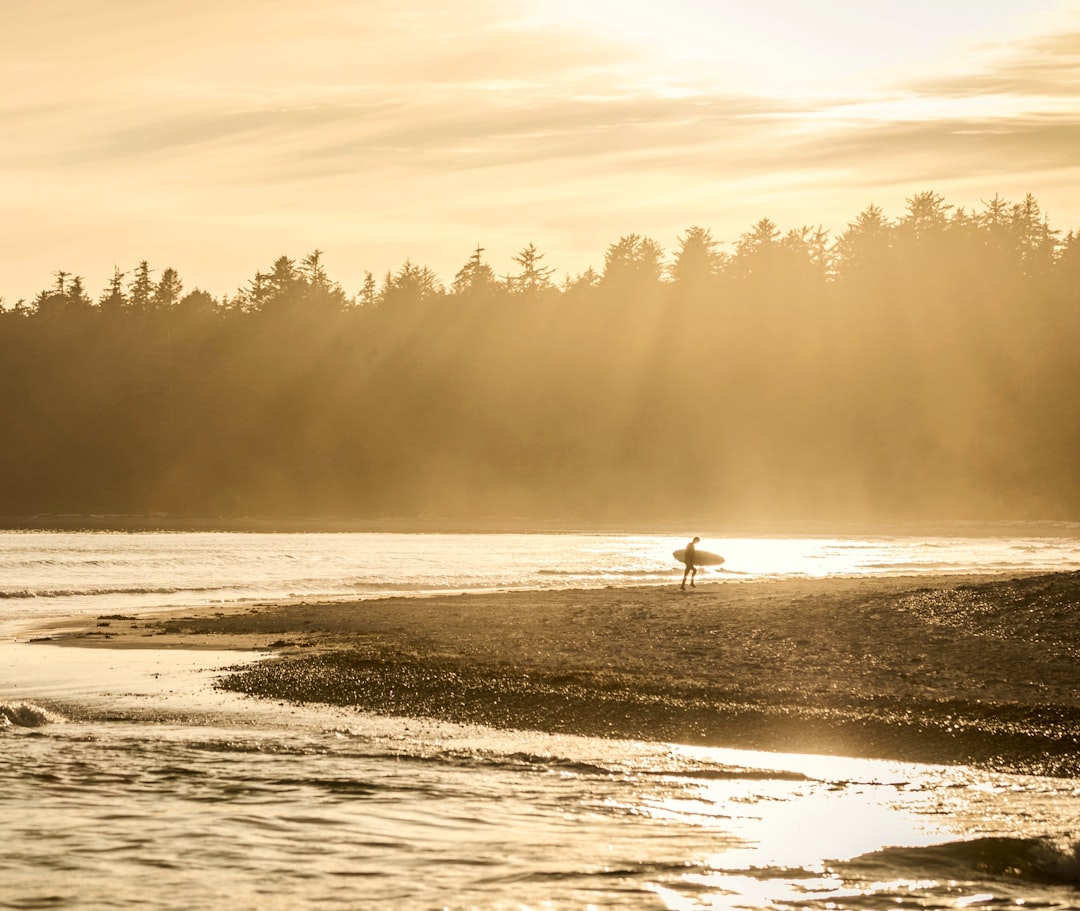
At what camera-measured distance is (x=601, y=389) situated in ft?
391

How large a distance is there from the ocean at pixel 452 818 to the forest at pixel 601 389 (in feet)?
292

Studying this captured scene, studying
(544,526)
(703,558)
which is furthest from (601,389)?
(703,558)

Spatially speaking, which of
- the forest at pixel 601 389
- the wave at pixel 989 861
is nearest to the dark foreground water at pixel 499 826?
the wave at pixel 989 861

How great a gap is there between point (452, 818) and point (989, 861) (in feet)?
12.9

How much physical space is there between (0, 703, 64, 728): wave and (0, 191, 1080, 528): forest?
3495 inches

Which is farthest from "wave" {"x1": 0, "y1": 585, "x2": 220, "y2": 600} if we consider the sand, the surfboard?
the surfboard

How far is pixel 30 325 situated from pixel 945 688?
5015 inches

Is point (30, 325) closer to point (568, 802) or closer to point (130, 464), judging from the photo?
point (130, 464)

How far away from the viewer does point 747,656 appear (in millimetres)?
18234

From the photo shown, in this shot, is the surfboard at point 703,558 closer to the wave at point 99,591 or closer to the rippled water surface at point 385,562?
the rippled water surface at point 385,562

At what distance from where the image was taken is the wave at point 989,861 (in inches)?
327

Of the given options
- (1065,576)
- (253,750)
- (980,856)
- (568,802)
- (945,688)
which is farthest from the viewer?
(1065,576)

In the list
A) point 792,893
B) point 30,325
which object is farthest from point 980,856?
point 30,325

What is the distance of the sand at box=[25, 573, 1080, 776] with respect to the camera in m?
13.3
